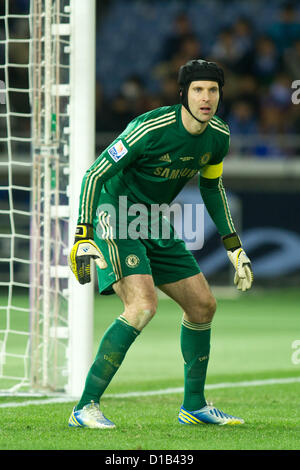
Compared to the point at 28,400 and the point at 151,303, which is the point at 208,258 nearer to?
the point at 28,400

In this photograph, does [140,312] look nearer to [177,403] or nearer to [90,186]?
[90,186]

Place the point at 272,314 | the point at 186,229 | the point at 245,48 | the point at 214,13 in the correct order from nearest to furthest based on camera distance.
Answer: the point at 272,314 → the point at 186,229 → the point at 245,48 → the point at 214,13

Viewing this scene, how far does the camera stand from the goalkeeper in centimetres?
481

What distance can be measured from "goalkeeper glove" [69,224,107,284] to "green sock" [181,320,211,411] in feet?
2.59

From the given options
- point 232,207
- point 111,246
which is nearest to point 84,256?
point 111,246

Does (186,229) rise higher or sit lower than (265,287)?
higher

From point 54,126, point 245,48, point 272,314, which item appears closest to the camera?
point 54,126

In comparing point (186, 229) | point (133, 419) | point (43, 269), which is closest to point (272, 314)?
point (186, 229)

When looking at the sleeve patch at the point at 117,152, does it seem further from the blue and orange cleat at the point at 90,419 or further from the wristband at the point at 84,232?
the blue and orange cleat at the point at 90,419

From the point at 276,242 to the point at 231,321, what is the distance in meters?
4.57

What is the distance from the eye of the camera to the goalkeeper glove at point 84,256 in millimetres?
4652

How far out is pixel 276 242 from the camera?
16.5 meters

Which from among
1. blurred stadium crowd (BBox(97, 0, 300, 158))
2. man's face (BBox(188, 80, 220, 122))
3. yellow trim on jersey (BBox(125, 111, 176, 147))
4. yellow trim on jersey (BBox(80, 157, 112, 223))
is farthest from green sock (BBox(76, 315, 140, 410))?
blurred stadium crowd (BBox(97, 0, 300, 158))

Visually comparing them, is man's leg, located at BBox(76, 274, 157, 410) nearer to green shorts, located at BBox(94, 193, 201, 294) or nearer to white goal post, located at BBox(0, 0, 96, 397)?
green shorts, located at BBox(94, 193, 201, 294)
